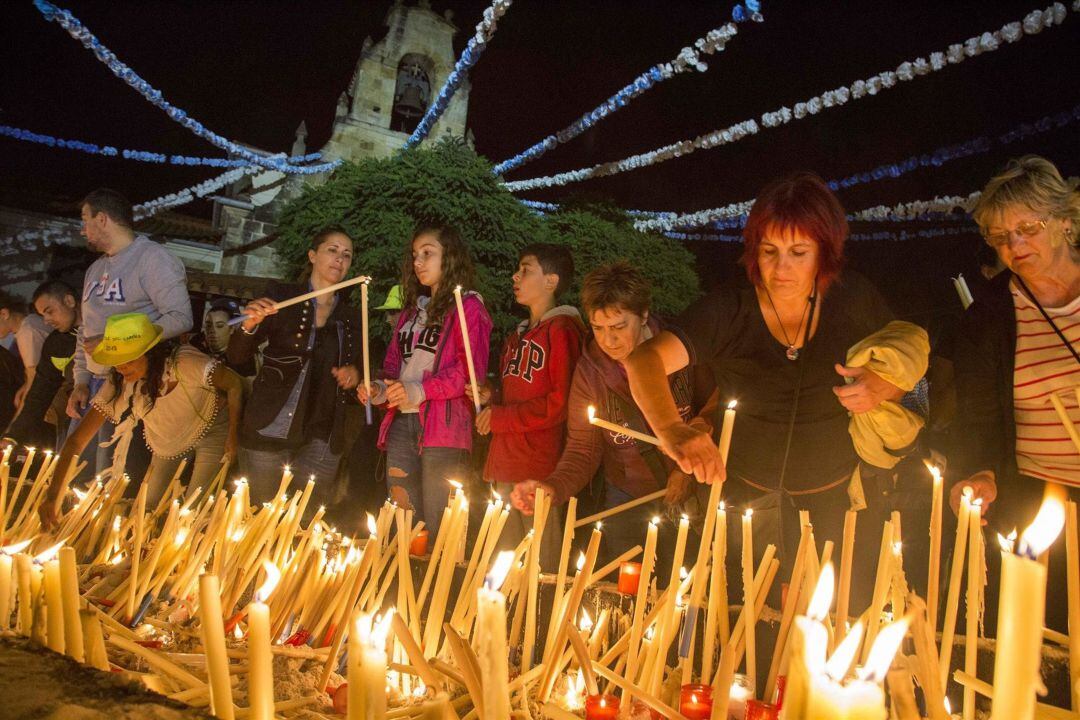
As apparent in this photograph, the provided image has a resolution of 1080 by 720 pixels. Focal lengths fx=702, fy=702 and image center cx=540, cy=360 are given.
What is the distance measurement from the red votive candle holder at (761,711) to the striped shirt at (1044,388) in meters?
1.25

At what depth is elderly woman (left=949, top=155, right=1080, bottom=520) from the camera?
6.48ft

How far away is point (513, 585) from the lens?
6.89ft

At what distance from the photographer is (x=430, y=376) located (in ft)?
11.2

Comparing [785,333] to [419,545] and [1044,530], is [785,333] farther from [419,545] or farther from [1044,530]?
[419,545]

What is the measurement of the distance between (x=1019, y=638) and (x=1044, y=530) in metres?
0.22

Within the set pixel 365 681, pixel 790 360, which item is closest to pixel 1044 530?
pixel 365 681

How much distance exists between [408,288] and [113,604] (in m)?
2.16

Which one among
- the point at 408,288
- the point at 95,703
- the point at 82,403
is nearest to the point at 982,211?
the point at 95,703

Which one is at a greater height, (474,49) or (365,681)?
(474,49)

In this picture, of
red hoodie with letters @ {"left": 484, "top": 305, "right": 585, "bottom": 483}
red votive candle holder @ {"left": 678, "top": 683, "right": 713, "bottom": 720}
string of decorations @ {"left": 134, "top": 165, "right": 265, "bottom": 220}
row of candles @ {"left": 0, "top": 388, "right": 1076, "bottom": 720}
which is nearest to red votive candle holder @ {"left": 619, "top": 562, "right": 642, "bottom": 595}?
row of candles @ {"left": 0, "top": 388, "right": 1076, "bottom": 720}

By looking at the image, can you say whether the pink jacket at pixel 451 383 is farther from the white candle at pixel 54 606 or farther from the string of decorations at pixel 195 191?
the string of decorations at pixel 195 191

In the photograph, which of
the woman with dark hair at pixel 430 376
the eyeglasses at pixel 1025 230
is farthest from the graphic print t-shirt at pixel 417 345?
the eyeglasses at pixel 1025 230

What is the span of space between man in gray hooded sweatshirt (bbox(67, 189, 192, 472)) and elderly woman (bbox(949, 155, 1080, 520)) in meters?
3.66

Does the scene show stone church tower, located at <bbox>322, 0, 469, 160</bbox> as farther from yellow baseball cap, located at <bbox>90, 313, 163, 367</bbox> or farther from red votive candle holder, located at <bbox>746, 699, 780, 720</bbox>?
red votive candle holder, located at <bbox>746, 699, 780, 720</bbox>
